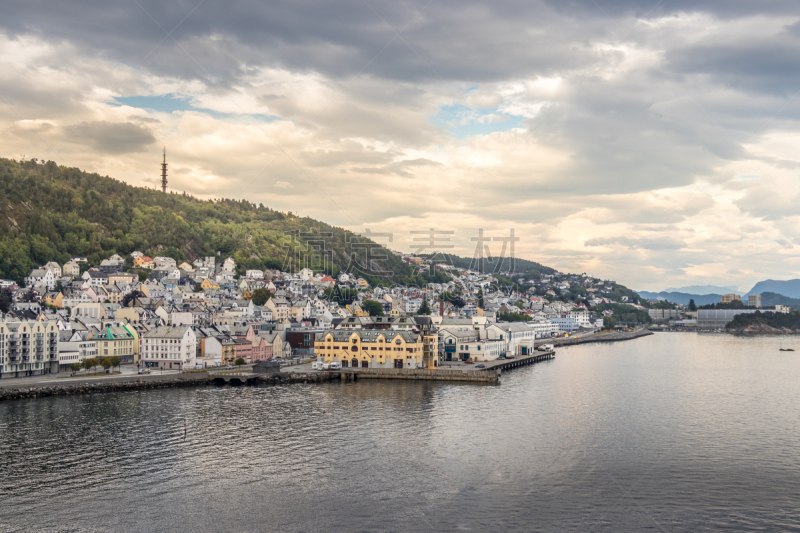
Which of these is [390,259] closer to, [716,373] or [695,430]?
[716,373]

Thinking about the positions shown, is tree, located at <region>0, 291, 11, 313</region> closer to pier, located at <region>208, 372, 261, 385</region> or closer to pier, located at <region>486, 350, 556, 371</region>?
pier, located at <region>208, 372, 261, 385</region>

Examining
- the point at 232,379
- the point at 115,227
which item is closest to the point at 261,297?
the point at 115,227

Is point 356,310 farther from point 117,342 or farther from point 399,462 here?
point 399,462

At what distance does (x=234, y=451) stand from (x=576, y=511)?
35.6 ft

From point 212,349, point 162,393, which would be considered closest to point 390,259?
point 212,349

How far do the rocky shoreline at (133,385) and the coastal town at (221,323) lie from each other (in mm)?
3210

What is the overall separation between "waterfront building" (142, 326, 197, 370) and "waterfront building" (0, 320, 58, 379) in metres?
5.64

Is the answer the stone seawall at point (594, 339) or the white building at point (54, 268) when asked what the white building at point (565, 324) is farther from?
the white building at point (54, 268)

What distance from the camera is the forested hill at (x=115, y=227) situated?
246 feet

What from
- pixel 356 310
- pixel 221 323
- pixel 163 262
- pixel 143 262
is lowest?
pixel 221 323

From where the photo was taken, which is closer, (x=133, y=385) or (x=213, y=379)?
(x=133, y=385)

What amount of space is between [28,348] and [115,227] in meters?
57.9

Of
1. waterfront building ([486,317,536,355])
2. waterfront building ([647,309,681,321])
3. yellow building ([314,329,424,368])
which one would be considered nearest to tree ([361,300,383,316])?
waterfront building ([486,317,536,355])

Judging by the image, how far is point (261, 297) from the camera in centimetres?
7375
